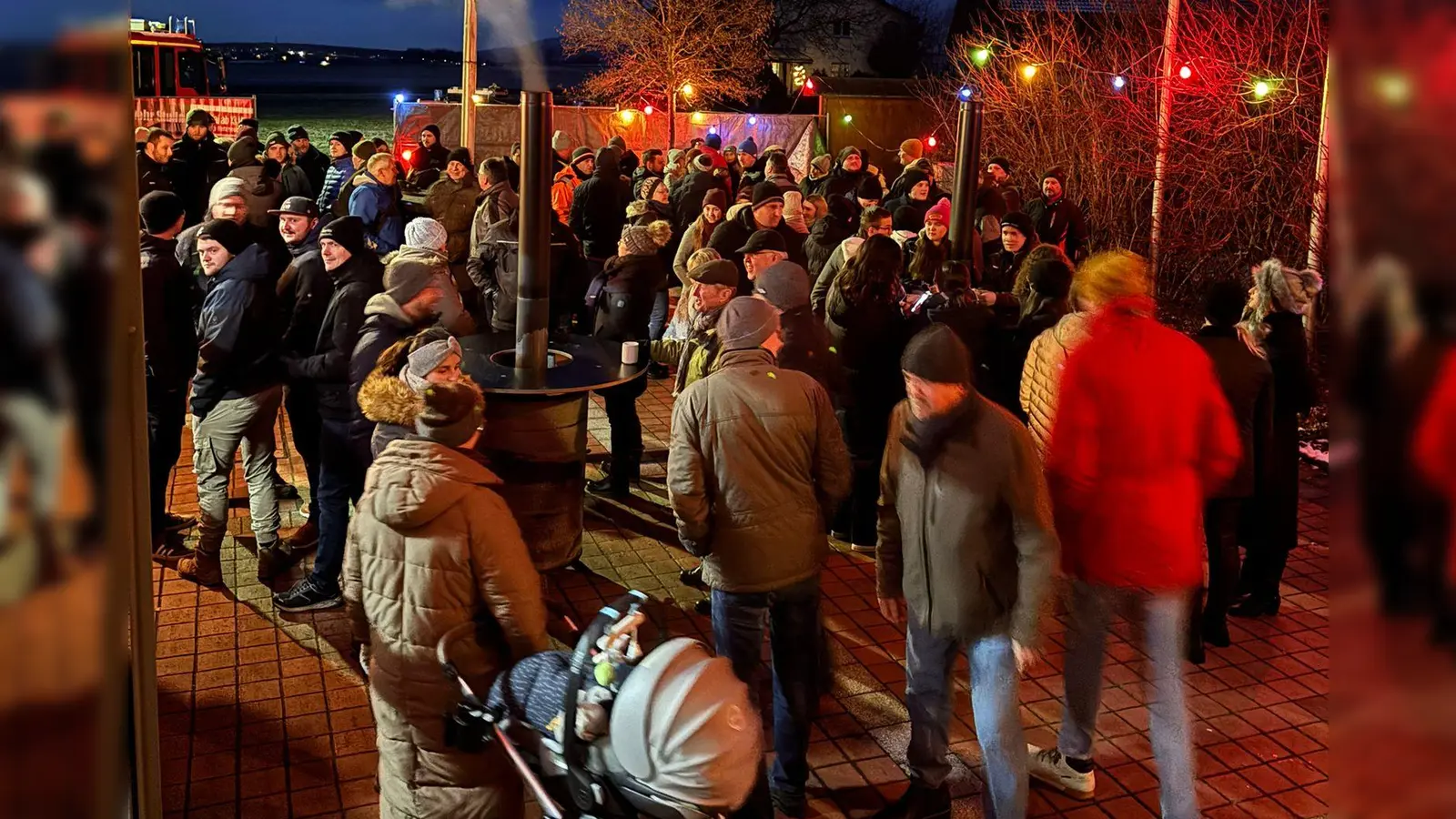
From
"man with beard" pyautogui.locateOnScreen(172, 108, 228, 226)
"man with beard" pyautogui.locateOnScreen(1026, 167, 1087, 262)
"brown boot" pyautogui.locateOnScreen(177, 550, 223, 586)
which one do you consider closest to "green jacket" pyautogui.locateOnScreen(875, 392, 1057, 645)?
"brown boot" pyautogui.locateOnScreen(177, 550, 223, 586)

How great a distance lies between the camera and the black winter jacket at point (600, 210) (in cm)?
1163

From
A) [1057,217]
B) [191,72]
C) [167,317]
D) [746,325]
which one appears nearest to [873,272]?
[746,325]

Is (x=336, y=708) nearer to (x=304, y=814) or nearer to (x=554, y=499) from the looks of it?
(x=304, y=814)

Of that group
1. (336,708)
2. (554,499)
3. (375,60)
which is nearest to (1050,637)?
(554,499)

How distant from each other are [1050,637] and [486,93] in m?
19.1

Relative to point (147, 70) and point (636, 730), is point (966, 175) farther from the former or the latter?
point (147, 70)

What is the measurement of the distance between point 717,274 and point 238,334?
2521 millimetres

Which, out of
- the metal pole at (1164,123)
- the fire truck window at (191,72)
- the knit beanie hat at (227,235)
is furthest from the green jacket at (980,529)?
the fire truck window at (191,72)

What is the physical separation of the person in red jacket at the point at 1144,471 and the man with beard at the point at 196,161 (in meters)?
12.8

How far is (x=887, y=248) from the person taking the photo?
634 cm

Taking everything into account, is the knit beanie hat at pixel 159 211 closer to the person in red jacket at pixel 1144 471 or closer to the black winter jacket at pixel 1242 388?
the person in red jacket at pixel 1144 471

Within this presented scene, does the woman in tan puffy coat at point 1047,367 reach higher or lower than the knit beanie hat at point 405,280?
lower

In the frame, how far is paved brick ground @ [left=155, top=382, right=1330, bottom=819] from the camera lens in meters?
4.73

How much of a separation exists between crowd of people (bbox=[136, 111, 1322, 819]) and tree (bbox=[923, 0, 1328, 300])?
18.2 feet
